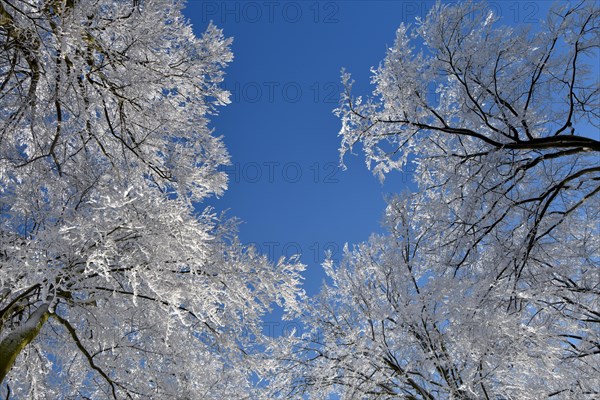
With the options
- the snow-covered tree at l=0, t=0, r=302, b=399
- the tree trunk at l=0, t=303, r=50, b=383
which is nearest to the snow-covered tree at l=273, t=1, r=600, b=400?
the snow-covered tree at l=0, t=0, r=302, b=399

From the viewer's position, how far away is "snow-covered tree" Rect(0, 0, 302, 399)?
3.77 meters

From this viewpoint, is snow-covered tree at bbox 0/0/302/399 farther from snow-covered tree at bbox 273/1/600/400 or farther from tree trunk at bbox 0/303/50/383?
snow-covered tree at bbox 273/1/600/400

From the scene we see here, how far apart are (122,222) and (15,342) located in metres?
1.22

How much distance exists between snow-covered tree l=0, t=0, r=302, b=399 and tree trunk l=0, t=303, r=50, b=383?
0.04 feet

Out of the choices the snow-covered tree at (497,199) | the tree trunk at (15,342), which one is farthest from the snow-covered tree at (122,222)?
the snow-covered tree at (497,199)

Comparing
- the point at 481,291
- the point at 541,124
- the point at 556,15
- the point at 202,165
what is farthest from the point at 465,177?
the point at 202,165

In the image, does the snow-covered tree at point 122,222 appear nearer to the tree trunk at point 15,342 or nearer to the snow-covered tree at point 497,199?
the tree trunk at point 15,342

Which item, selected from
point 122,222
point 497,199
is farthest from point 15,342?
point 497,199

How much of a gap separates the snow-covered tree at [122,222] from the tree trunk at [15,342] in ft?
0.04

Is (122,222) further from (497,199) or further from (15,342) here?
Answer: (497,199)

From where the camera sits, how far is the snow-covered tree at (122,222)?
3.77 m

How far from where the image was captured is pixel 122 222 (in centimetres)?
368

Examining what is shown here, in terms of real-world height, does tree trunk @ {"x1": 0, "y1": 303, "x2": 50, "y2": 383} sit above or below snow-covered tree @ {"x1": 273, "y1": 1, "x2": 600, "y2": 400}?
below

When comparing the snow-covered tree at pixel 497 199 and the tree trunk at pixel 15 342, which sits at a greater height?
the snow-covered tree at pixel 497 199
